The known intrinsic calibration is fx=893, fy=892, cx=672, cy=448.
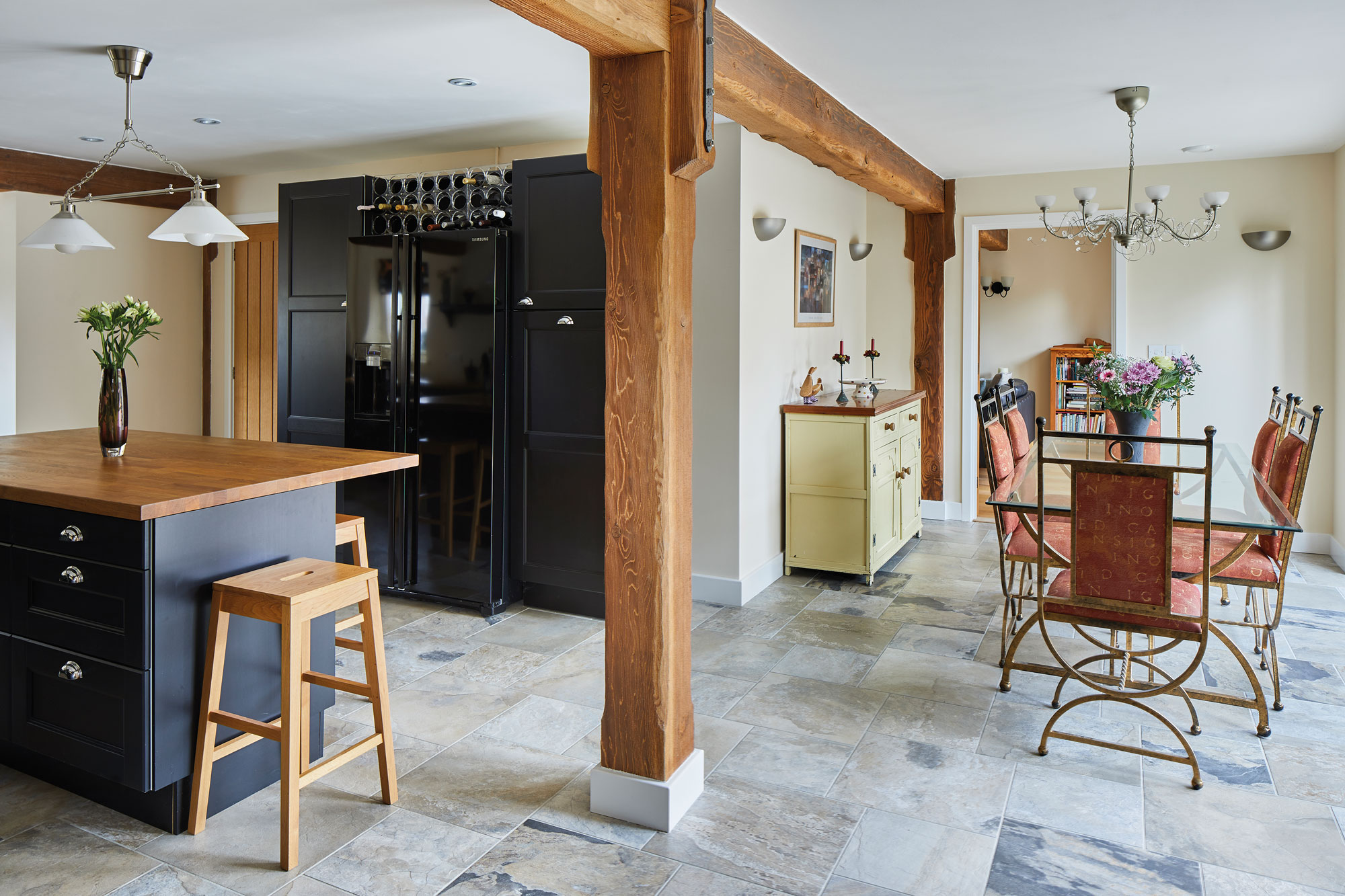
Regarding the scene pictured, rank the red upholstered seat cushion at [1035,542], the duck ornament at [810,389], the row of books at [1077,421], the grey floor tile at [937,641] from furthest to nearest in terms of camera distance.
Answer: the row of books at [1077,421] < the duck ornament at [810,389] < the grey floor tile at [937,641] < the red upholstered seat cushion at [1035,542]

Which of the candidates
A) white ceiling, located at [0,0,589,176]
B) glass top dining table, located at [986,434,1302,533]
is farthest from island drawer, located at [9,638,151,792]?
glass top dining table, located at [986,434,1302,533]

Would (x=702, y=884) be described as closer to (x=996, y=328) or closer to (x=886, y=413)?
(x=886, y=413)

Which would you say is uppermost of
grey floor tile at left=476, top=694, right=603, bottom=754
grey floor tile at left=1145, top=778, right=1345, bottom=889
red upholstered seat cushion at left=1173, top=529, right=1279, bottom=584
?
red upholstered seat cushion at left=1173, top=529, right=1279, bottom=584

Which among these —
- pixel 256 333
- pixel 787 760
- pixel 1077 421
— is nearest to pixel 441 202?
pixel 256 333

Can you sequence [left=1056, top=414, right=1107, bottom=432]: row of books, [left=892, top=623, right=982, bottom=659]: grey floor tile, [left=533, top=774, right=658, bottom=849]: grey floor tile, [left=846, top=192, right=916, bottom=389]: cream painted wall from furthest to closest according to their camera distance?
[left=1056, top=414, right=1107, bottom=432]: row of books, [left=846, top=192, right=916, bottom=389]: cream painted wall, [left=892, top=623, right=982, bottom=659]: grey floor tile, [left=533, top=774, right=658, bottom=849]: grey floor tile

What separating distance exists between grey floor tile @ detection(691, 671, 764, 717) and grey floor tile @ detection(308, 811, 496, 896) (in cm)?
108

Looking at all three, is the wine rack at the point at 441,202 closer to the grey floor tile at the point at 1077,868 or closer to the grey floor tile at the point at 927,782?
the grey floor tile at the point at 927,782

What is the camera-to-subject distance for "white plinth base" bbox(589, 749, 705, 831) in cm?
243

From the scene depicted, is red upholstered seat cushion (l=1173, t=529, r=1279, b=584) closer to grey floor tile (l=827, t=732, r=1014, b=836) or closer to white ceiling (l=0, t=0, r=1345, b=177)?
grey floor tile (l=827, t=732, r=1014, b=836)

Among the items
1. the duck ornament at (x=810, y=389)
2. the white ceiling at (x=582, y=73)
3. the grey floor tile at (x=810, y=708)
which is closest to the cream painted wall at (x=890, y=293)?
the white ceiling at (x=582, y=73)

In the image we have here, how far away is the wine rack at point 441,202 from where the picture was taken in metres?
4.39

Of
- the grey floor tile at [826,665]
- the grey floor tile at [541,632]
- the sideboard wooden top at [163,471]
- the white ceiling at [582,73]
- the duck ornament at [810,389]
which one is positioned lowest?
the grey floor tile at [826,665]

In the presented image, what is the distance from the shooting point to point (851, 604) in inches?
179

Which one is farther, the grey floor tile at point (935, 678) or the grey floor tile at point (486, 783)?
the grey floor tile at point (935, 678)
